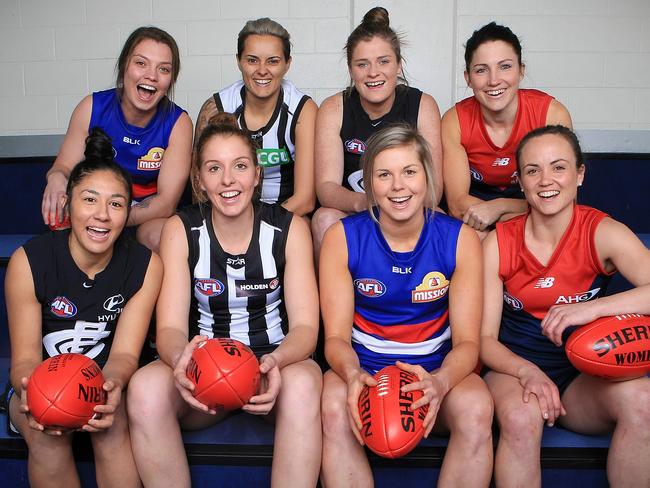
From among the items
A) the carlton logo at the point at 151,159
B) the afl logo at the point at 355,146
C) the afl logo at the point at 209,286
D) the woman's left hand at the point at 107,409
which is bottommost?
the woman's left hand at the point at 107,409

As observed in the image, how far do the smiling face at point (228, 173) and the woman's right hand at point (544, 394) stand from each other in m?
0.83

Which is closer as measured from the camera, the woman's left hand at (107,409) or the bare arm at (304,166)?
the woman's left hand at (107,409)

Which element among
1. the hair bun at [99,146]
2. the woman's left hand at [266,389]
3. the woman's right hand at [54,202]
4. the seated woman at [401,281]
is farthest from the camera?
the hair bun at [99,146]

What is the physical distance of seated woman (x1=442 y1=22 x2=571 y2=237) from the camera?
7.59 feet

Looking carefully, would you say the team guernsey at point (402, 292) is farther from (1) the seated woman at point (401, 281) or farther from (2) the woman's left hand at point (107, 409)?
(2) the woman's left hand at point (107, 409)

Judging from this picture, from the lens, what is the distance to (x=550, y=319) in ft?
5.77

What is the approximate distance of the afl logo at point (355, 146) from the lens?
7.95 feet

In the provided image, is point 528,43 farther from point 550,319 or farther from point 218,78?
point 550,319

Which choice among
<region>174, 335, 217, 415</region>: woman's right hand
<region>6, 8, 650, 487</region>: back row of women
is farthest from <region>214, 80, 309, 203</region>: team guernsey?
<region>174, 335, 217, 415</region>: woman's right hand

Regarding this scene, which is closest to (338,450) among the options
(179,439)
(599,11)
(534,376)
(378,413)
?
(378,413)

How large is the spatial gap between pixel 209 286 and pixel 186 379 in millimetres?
358

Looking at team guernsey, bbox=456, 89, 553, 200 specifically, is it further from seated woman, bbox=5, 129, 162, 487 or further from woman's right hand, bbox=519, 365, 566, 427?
seated woman, bbox=5, 129, 162, 487

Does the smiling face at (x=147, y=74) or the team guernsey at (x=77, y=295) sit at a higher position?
the smiling face at (x=147, y=74)

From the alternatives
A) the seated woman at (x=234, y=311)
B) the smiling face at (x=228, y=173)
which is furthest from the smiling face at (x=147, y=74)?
the smiling face at (x=228, y=173)
